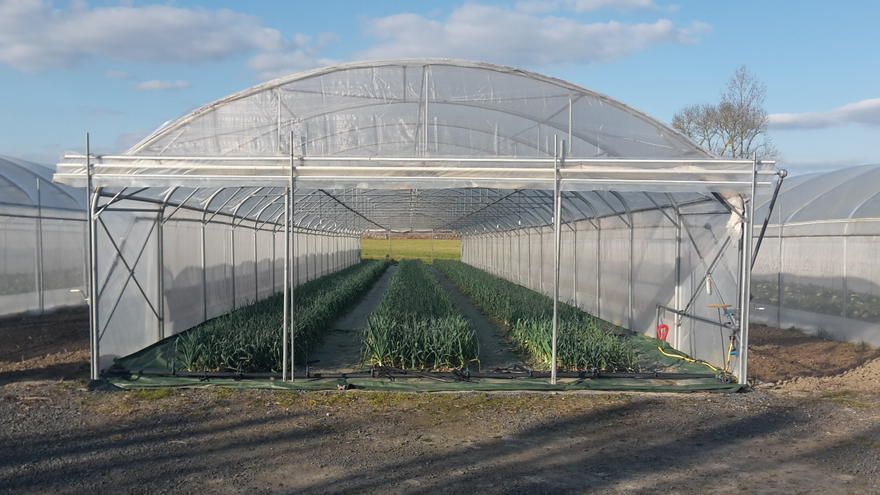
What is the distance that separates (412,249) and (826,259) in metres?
55.3

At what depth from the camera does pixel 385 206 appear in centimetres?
2341

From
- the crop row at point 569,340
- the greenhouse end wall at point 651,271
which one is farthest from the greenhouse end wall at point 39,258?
the greenhouse end wall at point 651,271

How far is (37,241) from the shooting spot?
14.2 metres

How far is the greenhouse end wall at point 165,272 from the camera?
9250 mm

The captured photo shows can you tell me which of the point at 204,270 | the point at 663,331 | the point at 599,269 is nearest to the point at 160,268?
the point at 204,270

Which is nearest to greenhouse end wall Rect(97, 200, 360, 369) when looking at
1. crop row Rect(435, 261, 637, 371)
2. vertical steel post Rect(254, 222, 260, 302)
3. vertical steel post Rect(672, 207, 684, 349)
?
vertical steel post Rect(254, 222, 260, 302)

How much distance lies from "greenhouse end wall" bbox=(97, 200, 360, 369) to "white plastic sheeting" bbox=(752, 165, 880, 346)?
9195 mm

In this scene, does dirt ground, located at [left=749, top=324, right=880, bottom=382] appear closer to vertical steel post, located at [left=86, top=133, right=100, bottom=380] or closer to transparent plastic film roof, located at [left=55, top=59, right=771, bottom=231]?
transparent plastic film roof, located at [left=55, top=59, right=771, bottom=231]

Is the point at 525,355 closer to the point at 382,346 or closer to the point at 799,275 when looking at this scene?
the point at 382,346

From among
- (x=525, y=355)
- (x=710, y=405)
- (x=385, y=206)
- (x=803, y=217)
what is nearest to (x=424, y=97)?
(x=525, y=355)

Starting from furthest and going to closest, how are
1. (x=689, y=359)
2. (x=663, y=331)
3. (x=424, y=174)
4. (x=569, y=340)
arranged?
1. (x=663, y=331)
2. (x=689, y=359)
3. (x=569, y=340)
4. (x=424, y=174)

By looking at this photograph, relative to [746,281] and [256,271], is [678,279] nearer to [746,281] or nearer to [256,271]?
[746,281]

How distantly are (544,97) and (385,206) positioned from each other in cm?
1436

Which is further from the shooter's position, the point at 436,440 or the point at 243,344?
the point at 243,344
